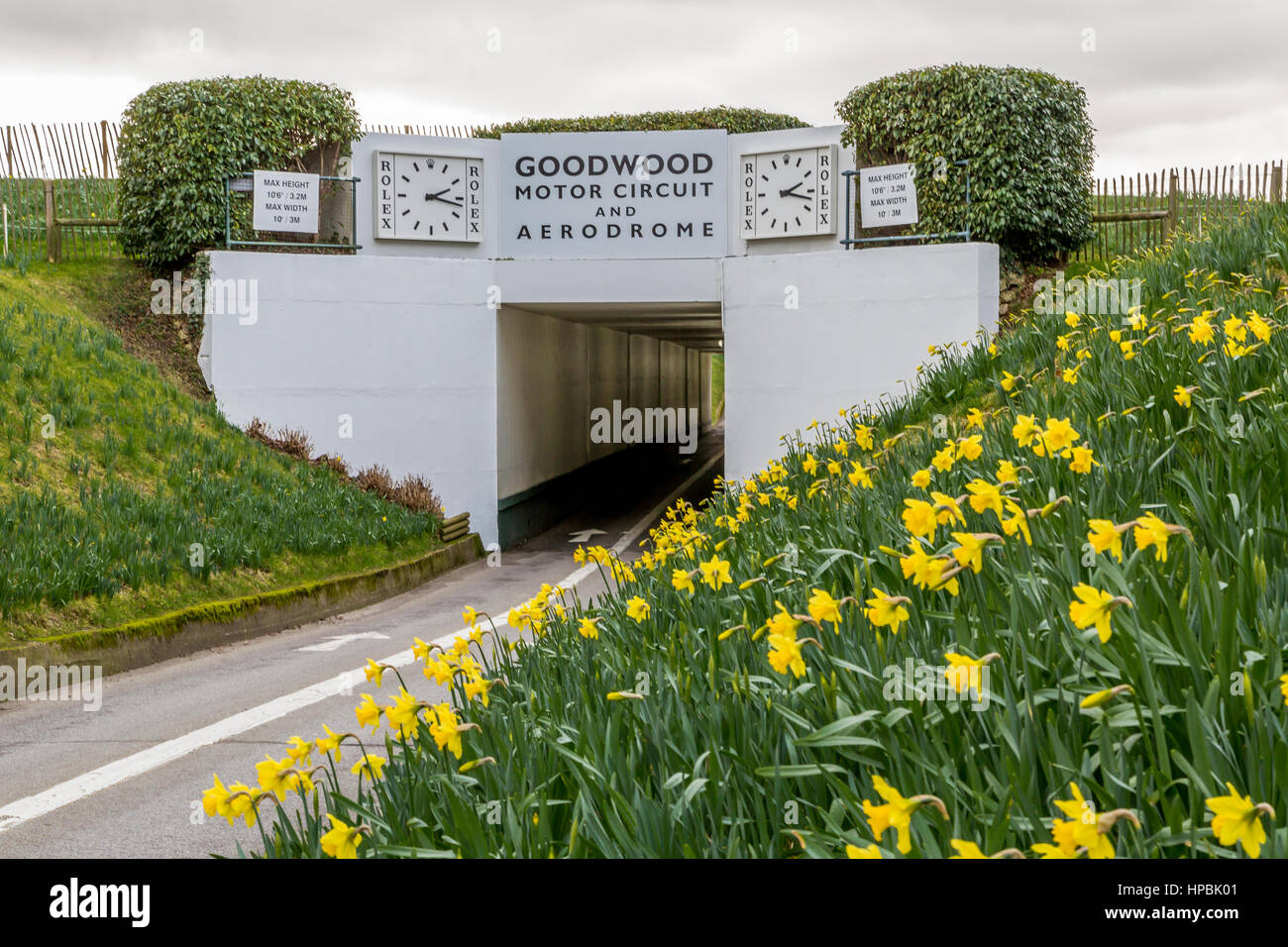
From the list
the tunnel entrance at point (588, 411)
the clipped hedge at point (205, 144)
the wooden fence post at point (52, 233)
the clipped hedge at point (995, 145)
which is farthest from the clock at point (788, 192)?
the wooden fence post at point (52, 233)

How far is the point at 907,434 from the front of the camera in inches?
316

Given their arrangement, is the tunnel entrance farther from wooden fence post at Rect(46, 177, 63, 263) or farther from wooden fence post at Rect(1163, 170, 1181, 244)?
wooden fence post at Rect(46, 177, 63, 263)

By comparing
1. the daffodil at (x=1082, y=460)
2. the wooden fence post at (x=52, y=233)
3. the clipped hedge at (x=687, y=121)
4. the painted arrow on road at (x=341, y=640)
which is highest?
the clipped hedge at (x=687, y=121)

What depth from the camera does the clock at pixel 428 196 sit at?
16.7 meters

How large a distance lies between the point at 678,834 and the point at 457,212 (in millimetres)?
15442

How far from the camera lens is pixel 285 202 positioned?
1658 centimetres

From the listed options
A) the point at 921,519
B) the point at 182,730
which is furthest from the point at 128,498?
the point at 921,519

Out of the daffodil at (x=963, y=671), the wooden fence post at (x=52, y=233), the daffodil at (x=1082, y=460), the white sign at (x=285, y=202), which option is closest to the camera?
the daffodil at (x=963, y=671)

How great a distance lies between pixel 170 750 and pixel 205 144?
1267cm

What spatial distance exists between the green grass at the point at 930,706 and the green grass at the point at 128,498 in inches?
239

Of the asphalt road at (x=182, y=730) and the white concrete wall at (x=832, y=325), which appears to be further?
the white concrete wall at (x=832, y=325)

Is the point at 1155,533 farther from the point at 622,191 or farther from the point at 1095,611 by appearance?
the point at 622,191

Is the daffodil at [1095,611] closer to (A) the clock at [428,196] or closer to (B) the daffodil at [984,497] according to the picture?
(B) the daffodil at [984,497]
